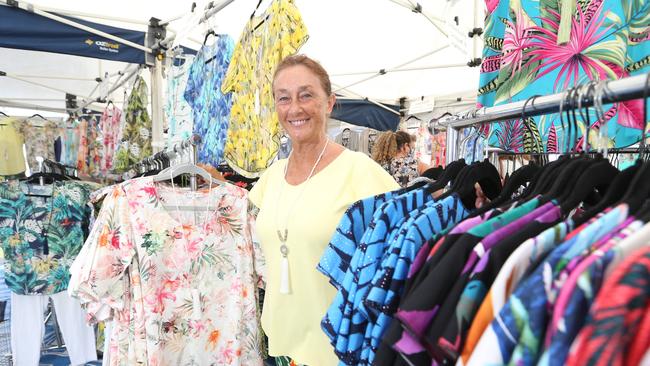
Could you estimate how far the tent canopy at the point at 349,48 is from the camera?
123 inches

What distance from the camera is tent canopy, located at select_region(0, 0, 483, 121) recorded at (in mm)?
3135

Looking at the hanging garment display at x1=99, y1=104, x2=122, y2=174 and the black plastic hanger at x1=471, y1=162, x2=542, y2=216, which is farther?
the hanging garment display at x1=99, y1=104, x2=122, y2=174

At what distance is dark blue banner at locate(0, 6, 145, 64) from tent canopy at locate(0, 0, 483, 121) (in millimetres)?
102

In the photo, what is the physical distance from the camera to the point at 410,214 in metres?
0.75

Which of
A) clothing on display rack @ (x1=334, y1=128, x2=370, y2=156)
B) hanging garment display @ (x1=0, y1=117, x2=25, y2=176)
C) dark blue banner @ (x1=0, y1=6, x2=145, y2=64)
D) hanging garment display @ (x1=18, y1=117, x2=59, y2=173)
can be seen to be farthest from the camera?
clothing on display rack @ (x1=334, y1=128, x2=370, y2=156)

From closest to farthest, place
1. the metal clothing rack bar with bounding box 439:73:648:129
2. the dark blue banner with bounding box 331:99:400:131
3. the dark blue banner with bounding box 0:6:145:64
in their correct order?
the metal clothing rack bar with bounding box 439:73:648:129 → the dark blue banner with bounding box 0:6:145:64 → the dark blue banner with bounding box 331:99:400:131

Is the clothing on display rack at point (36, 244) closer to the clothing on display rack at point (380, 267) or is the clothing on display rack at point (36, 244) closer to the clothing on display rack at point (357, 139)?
the clothing on display rack at point (380, 267)

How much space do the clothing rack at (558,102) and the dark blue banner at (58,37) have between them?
247cm

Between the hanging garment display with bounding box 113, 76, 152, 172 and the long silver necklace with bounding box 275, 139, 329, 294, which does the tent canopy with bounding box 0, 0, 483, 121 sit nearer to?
the hanging garment display with bounding box 113, 76, 152, 172

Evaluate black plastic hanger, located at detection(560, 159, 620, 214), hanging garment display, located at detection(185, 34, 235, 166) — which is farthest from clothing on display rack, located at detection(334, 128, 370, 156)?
black plastic hanger, located at detection(560, 159, 620, 214)

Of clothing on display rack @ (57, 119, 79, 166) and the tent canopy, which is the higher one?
the tent canopy

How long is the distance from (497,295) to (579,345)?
11 cm

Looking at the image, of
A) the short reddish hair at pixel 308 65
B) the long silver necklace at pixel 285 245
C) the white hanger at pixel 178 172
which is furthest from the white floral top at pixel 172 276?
the short reddish hair at pixel 308 65

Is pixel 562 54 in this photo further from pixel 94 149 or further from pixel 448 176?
pixel 94 149
